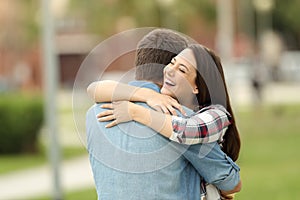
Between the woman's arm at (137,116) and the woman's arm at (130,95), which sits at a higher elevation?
the woman's arm at (130,95)

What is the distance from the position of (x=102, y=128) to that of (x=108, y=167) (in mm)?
147

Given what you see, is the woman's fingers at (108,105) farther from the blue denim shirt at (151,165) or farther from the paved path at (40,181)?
the paved path at (40,181)

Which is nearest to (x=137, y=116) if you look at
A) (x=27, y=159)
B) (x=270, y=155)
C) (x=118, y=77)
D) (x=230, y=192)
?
(x=230, y=192)

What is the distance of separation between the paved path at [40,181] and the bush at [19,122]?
4.71ft

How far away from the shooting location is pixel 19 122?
19.2 m

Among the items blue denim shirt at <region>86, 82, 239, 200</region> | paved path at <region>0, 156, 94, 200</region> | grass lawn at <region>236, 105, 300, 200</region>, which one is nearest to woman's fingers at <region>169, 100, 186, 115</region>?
blue denim shirt at <region>86, 82, 239, 200</region>

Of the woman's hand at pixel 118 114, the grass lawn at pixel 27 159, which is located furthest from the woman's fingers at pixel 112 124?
the grass lawn at pixel 27 159

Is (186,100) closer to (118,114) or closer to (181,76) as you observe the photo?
(181,76)

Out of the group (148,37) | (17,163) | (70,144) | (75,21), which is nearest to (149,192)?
(148,37)

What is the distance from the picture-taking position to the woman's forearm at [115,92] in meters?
3.71

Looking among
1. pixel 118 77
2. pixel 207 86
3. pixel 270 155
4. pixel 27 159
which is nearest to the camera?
pixel 207 86

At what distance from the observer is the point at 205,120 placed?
365cm

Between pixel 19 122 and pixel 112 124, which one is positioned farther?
pixel 19 122

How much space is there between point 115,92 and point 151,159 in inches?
12.3
